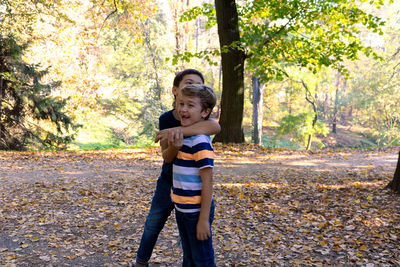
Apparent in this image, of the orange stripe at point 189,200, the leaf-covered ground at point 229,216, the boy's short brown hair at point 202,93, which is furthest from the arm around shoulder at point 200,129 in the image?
the leaf-covered ground at point 229,216

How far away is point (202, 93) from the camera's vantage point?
206 centimetres

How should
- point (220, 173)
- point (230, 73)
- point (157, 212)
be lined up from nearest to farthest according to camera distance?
point (157, 212)
point (220, 173)
point (230, 73)

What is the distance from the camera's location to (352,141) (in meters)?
34.9

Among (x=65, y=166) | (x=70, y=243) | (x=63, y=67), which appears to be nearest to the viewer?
(x=70, y=243)

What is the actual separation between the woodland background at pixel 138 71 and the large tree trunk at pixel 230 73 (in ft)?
0.99

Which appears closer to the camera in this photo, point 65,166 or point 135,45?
point 65,166

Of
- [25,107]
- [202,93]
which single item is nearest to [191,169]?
[202,93]

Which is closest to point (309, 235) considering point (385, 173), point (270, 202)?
point (270, 202)

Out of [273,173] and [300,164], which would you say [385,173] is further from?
[273,173]

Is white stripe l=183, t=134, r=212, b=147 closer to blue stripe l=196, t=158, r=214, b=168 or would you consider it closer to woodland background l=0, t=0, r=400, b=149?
blue stripe l=196, t=158, r=214, b=168

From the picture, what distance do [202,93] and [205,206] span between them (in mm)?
774

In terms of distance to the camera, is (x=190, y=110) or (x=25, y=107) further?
(x=25, y=107)

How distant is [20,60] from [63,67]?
3592mm

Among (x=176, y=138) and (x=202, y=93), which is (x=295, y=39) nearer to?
(x=202, y=93)
